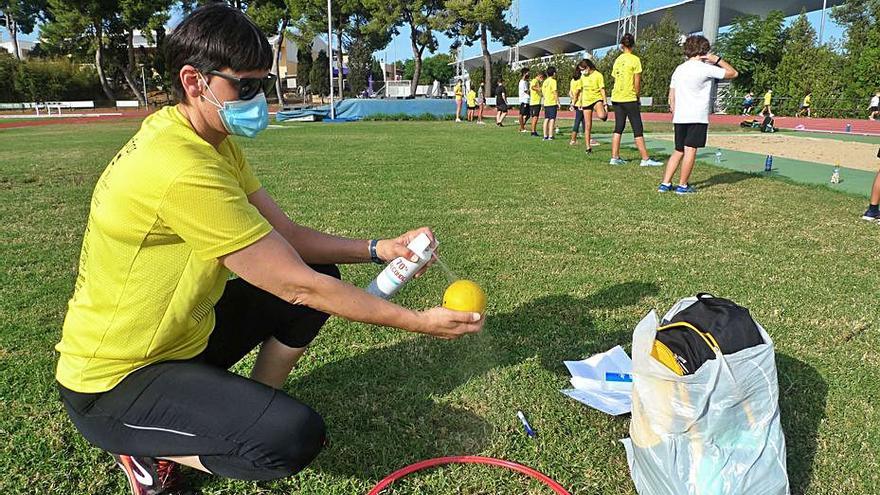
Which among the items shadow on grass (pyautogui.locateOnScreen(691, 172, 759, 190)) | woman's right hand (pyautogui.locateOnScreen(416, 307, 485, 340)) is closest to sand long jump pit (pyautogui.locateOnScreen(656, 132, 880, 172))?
shadow on grass (pyautogui.locateOnScreen(691, 172, 759, 190))

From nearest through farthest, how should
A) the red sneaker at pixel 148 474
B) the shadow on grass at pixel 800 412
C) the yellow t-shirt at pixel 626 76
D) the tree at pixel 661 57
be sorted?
1. the red sneaker at pixel 148 474
2. the shadow on grass at pixel 800 412
3. the yellow t-shirt at pixel 626 76
4. the tree at pixel 661 57

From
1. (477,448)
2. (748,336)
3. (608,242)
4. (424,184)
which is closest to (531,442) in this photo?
(477,448)

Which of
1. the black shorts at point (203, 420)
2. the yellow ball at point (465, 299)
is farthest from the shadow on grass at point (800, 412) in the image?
the black shorts at point (203, 420)

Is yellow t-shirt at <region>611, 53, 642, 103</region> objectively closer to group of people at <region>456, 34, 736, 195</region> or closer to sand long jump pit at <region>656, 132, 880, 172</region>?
group of people at <region>456, 34, 736, 195</region>

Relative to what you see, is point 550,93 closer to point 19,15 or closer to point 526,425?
point 526,425

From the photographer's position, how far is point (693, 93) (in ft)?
24.9

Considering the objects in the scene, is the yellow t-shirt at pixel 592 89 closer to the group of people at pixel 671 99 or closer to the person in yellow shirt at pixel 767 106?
the group of people at pixel 671 99

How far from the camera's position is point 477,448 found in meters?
2.49

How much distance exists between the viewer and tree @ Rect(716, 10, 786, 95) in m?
30.7

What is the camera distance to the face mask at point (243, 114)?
1.96 m

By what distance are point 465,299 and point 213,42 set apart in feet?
3.84

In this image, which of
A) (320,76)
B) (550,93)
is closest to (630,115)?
(550,93)

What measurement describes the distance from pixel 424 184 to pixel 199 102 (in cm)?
657

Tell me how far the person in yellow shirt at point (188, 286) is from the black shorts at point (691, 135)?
6.52 metres
